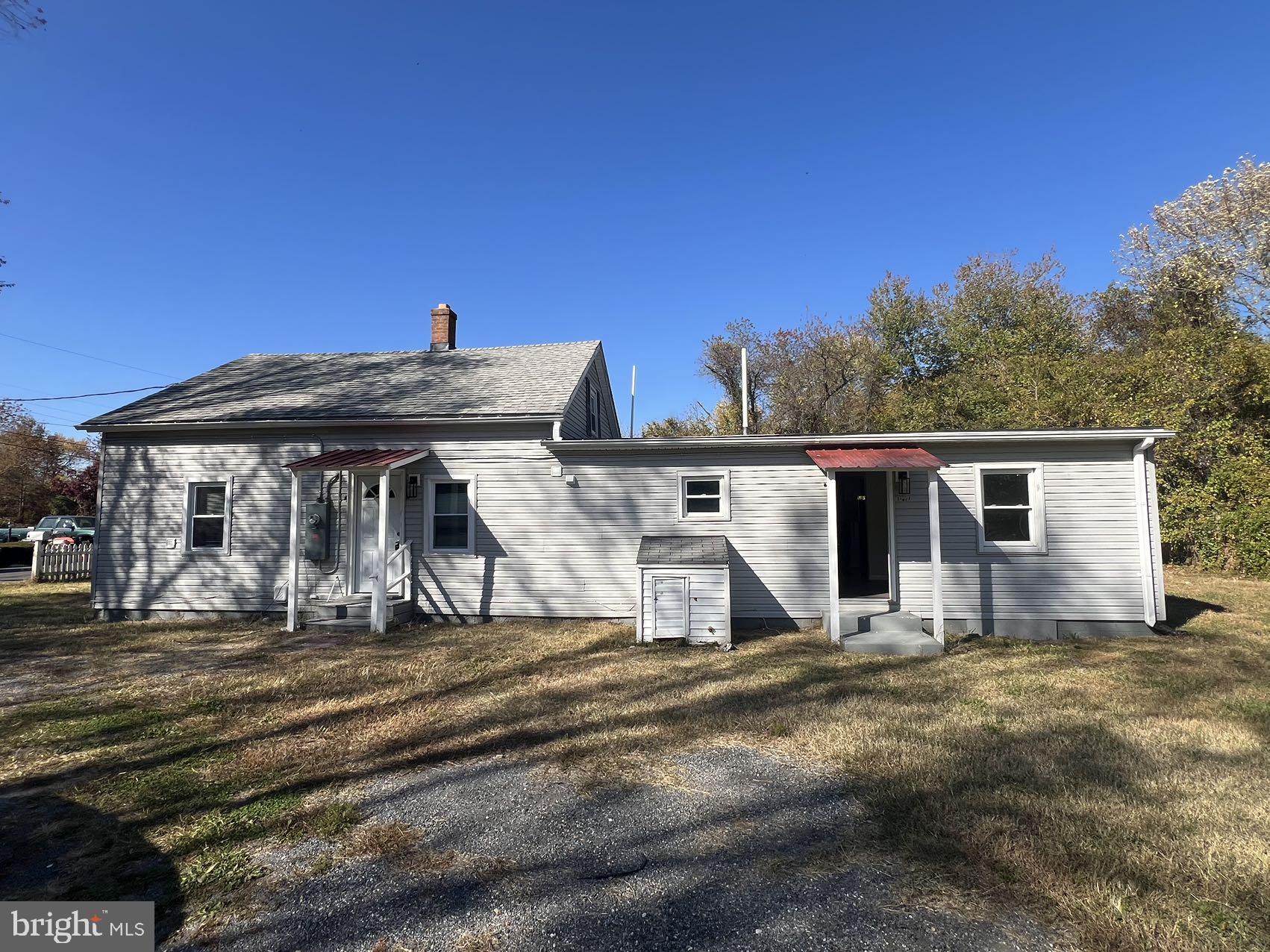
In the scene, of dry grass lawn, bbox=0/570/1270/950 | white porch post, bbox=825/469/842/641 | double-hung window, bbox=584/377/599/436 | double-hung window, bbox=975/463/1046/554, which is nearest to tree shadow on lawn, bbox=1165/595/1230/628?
dry grass lawn, bbox=0/570/1270/950

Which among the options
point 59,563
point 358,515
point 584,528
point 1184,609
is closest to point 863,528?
point 1184,609

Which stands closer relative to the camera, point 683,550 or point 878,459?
point 878,459

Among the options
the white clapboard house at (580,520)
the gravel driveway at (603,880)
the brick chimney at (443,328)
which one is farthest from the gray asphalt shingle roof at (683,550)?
the brick chimney at (443,328)

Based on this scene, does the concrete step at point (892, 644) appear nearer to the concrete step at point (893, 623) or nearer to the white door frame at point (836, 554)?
the concrete step at point (893, 623)

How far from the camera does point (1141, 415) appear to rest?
15.5 meters

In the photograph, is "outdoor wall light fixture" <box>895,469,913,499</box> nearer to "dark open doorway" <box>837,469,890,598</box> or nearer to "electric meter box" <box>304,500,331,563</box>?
"dark open doorway" <box>837,469,890,598</box>

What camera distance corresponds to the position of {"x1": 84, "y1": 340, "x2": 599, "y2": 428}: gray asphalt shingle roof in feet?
33.4

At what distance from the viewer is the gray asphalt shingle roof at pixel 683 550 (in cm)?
838

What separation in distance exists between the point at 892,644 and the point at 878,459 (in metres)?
2.43

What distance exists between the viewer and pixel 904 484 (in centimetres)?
899

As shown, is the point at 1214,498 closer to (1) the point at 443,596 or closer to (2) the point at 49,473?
(1) the point at 443,596

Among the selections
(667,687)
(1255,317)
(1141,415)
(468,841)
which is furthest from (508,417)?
(1255,317)

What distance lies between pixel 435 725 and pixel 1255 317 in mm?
26111

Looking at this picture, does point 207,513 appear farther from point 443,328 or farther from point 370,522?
point 443,328
